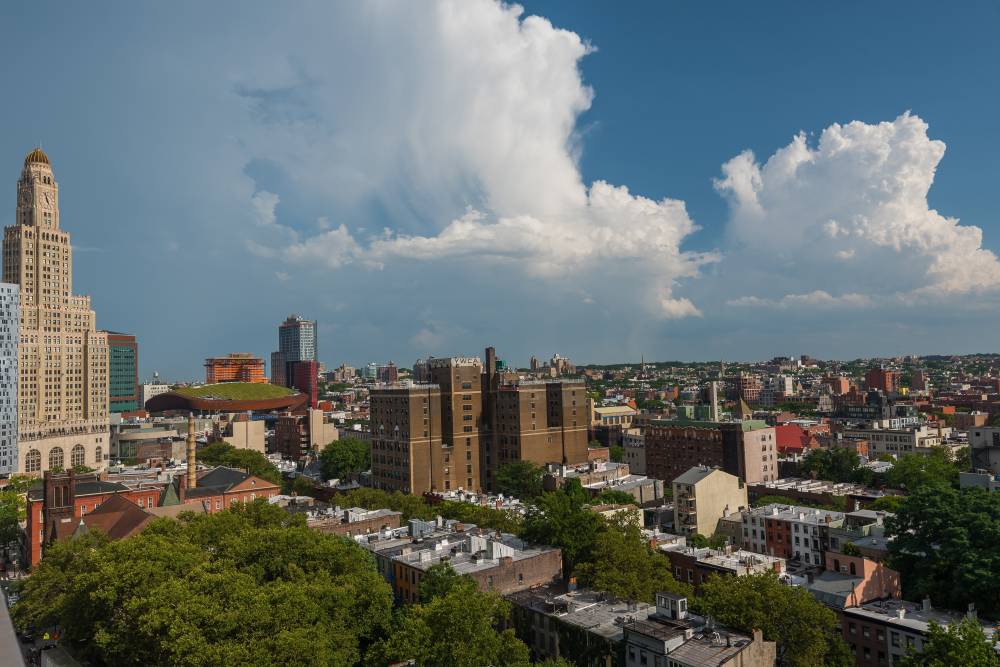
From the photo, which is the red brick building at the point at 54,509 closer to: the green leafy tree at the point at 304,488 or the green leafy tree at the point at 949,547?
the green leafy tree at the point at 304,488

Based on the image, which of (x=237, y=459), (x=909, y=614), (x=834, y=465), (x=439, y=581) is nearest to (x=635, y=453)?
(x=834, y=465)

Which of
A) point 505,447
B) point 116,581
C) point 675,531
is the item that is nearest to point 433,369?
point 505,447

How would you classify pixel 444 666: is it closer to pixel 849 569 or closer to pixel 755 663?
pixel 755 663

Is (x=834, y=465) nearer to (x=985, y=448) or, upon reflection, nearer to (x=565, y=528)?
(x=985, y=448)

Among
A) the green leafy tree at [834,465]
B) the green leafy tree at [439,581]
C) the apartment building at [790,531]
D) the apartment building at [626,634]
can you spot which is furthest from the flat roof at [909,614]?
the green leafy tree at [834,465]

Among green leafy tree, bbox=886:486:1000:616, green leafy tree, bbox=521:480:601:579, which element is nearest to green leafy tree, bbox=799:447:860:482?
green leafy tree, bbox=886:486:1000:616

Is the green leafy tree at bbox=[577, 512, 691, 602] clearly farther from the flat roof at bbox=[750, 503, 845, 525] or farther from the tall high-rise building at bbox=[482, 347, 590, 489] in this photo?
the tall high-rise building at bbox=[482, 347, 590, 489]
